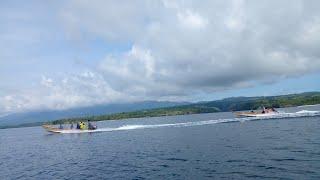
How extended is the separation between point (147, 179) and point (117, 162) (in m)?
12.6

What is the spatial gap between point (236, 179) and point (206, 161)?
9935mm

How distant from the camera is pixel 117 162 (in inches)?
1845

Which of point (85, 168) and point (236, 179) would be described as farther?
point (85, 168)

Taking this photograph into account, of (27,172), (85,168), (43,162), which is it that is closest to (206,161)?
(85,168)

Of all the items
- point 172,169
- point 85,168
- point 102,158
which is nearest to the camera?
point 172,169

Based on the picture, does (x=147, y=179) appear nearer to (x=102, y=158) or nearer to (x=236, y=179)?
(x=236, y=179)

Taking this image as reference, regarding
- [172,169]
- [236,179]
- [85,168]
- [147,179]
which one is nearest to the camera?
[236,179]

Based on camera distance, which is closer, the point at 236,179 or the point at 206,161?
the point at 236,179

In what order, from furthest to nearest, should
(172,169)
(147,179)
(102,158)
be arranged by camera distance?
(102,158), (172,169), (147,179)

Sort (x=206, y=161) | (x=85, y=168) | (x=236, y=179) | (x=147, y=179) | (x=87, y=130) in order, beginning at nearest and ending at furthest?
(x=236, y=179) → (x=147, y=179) → (x=206, y=161) → (x=85, y=168) → (x=87, y=130)

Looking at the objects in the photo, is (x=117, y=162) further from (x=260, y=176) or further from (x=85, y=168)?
(x=260, y=176)

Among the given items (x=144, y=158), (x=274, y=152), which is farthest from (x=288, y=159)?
(x=144, y=158)

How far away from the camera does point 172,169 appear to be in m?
38.1

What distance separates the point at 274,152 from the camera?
4231cm
